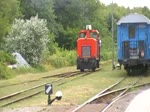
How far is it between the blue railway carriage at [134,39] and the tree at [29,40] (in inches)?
494

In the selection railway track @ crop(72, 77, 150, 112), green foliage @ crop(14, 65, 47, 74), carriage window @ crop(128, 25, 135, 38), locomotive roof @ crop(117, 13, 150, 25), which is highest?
locomotive roof @ crop(117, 13, 150, 25)

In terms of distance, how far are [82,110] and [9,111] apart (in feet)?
8.07

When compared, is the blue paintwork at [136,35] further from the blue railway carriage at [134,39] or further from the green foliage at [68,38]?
the green foliage at [68,38]

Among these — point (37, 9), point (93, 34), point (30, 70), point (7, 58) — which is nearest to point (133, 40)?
point (93, 34)

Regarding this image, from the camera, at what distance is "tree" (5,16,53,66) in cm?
4128

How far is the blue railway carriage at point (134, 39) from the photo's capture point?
30.0 m

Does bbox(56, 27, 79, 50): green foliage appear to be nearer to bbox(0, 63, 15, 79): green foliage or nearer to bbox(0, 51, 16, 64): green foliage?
bbox(0, 51, 16, 64): green foliage

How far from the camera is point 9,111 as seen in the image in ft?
50.8

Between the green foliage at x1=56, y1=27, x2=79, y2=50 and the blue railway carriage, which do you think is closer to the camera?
the blue railway carriage

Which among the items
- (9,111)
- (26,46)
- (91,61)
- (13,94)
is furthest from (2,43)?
(9,111)

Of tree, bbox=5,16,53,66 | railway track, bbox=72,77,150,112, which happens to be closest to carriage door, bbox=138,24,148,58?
railway track, bbox=72,77,150,112

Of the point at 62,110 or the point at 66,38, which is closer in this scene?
the point at 62,110

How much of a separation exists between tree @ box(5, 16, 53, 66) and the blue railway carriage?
12.6 m

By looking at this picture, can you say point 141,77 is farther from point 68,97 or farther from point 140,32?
point 68,97
